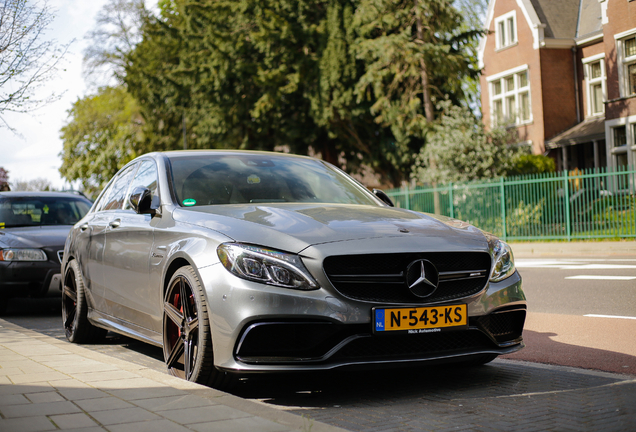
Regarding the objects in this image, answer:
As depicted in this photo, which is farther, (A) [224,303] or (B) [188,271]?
(B) [188,271]

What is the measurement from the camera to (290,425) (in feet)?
10.7

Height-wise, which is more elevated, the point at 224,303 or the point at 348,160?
the point at 348,160

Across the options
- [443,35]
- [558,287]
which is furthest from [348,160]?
[558,287]

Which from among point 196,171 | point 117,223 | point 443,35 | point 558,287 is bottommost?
point 558,287

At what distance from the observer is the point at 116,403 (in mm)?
3729

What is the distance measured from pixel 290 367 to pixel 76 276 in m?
3.53

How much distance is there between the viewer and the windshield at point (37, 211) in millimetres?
10359

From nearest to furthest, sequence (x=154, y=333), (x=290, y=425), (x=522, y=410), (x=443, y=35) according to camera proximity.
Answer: (x=290, y=425) → (x=522, y=410) → (x=154, y=333) → (x=443, y=35)

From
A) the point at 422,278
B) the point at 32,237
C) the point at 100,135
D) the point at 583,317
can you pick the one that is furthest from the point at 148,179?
the point at 100,135

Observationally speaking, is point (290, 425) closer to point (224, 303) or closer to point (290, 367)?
point (290, 367)

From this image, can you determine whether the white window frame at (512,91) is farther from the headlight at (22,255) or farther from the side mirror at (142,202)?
the side mirror at (142,202)

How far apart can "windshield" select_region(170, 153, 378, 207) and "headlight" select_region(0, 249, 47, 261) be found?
4334mm

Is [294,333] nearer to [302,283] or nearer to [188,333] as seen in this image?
[302,283]

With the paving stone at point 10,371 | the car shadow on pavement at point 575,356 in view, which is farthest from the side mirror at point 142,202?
the car shadow on pavement at point 575,356
